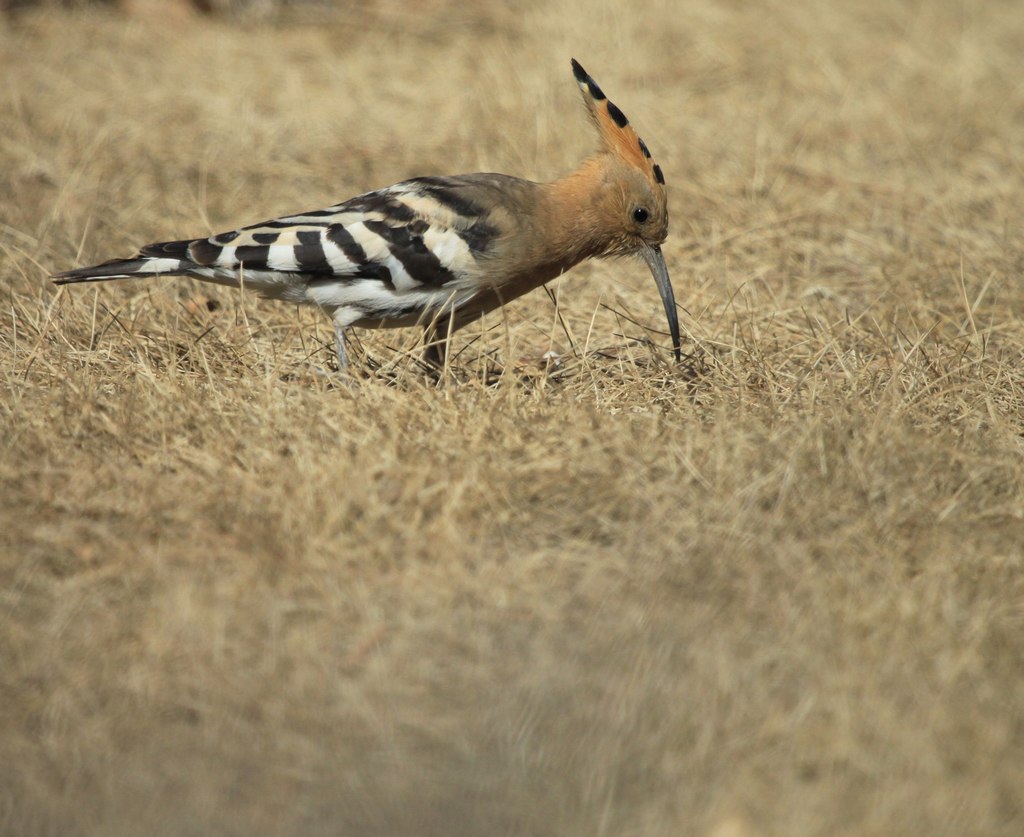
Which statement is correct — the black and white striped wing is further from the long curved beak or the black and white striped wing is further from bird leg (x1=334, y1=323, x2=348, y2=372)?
the long curved beak

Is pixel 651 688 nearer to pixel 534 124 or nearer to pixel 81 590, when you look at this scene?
pixel 81 590

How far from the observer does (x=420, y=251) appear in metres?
3.58

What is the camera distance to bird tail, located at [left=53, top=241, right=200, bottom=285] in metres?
3.59

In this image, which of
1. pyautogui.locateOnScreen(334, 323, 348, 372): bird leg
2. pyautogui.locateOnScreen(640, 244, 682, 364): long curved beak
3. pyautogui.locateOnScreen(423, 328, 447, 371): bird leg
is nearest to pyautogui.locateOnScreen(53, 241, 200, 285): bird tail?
pyautogui.locateOnScreen(334, 323, 348, 372): bird leg

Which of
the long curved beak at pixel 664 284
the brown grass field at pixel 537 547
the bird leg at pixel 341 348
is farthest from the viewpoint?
the long curved beak at pixel 664 284

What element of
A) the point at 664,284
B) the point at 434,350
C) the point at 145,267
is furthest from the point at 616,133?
the point at 145,267

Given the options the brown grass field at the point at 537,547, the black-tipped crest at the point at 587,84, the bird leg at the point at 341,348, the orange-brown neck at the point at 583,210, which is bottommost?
the brown grass field at the point at 537,547

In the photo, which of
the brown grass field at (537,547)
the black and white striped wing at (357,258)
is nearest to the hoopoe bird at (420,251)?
the black and white striped wing at (357,258)

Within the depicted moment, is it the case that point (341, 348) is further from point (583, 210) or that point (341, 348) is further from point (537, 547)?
point (537, 547)

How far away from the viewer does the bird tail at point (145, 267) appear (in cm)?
359

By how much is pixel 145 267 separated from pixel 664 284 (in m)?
1.52

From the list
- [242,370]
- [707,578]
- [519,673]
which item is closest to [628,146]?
[242,370]

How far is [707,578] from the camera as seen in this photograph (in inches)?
103

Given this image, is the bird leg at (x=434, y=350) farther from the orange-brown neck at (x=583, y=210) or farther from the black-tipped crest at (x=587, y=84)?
the black-tipped crest at (x=587, y=84)
